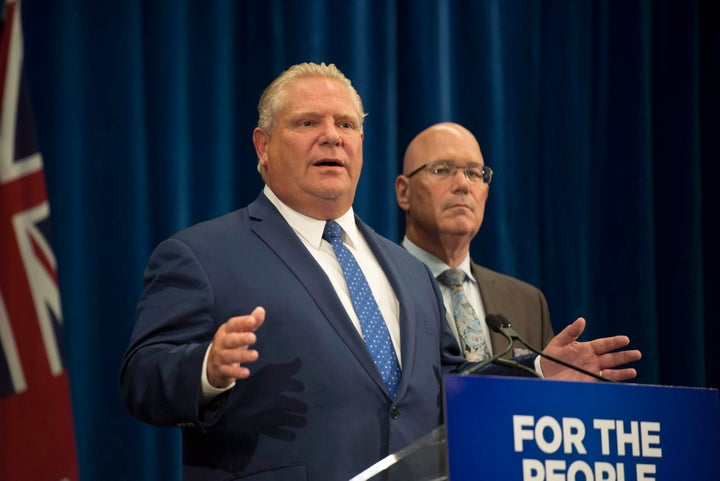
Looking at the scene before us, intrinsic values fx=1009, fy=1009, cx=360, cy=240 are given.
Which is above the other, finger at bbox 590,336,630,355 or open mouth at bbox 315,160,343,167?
open mouth at bbox 315,160,343,167

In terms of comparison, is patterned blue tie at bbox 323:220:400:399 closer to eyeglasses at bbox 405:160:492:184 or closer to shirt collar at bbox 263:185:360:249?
shirt collar at bbox 263:185:360:249

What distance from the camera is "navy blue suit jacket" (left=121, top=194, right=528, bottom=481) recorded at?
1996mm

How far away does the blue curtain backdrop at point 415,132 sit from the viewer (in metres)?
3.39

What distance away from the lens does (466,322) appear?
3.21 m

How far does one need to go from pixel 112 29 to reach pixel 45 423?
199 centimetres

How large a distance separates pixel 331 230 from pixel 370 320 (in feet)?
0.95

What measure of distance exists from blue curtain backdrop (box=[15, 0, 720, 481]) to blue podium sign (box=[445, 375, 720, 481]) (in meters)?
1.94

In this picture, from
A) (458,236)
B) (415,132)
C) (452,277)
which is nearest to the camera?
(452,277)

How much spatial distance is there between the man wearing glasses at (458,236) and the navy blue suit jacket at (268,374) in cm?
107

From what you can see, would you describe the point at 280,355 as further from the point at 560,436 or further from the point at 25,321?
the point at 560,436

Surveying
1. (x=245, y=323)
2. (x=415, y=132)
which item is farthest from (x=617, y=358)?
(x=415, y=132)

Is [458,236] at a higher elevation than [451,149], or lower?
lower

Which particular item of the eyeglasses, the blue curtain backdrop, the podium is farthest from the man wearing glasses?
the podium

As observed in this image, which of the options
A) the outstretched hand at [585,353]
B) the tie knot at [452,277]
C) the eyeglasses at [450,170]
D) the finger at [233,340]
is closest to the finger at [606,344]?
the outstretched hand at [585,353]
